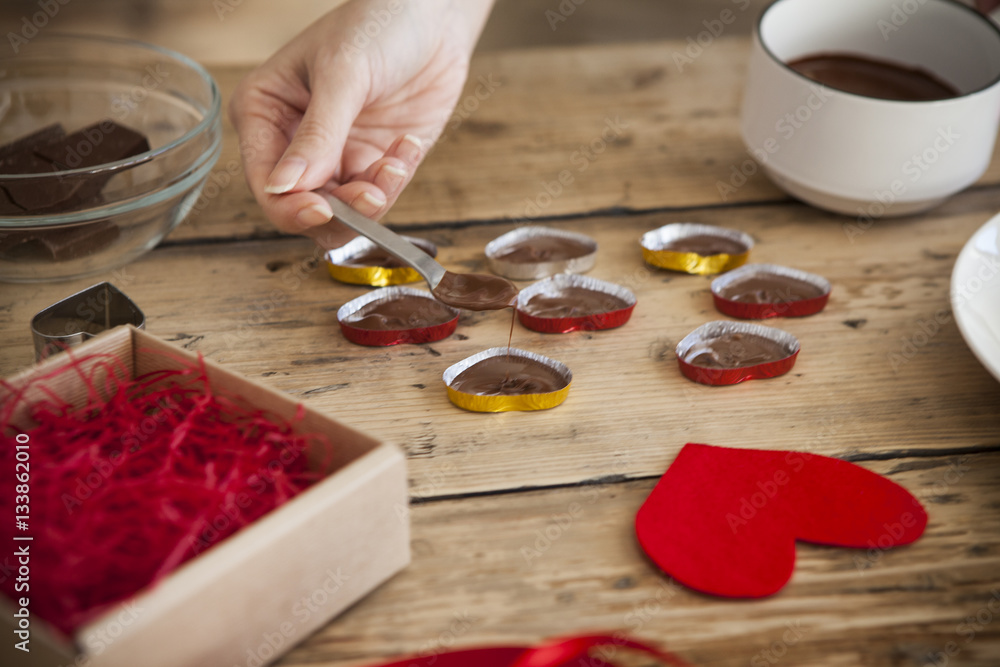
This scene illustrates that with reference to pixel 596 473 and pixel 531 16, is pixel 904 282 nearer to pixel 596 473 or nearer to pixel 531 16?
pixel 596 473

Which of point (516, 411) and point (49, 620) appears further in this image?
point (516, 411)

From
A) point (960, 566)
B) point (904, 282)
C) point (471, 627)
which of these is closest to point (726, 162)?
point (904, 282)

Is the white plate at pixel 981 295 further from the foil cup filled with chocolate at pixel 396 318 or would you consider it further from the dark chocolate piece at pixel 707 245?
the foil cup filled with chocolate at pixel 396 318

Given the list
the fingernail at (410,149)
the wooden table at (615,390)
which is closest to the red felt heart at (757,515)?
the wooden table at (615,390)

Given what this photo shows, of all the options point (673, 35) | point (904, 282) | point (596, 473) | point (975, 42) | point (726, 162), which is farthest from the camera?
point (673, 35)

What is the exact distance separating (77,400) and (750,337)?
74cm

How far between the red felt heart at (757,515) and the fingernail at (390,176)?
1.72 ft

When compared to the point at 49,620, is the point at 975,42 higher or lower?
higher

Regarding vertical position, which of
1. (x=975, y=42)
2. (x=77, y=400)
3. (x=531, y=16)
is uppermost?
(x=975, y=42)

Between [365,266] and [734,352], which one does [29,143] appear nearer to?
[365,266]

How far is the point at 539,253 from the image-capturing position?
120 cm

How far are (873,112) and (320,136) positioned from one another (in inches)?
28.7

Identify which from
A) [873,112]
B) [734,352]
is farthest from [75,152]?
[873,112]

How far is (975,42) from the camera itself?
1.31 m
